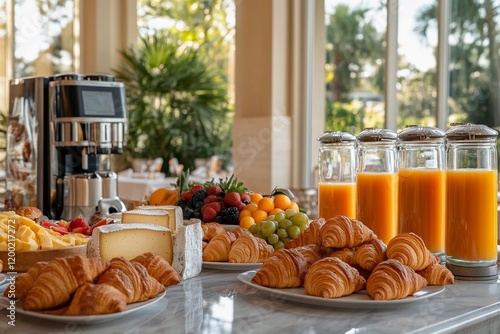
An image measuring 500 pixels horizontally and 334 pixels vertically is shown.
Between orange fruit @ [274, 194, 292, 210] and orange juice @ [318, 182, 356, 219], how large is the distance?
21cm

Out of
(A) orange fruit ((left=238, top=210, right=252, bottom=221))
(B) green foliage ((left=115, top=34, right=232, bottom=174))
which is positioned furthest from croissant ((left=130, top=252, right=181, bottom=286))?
(B) green foliage ((left=115, top=34, right=232, bottom=174))

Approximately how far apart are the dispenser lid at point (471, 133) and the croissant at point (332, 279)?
16.3 inches

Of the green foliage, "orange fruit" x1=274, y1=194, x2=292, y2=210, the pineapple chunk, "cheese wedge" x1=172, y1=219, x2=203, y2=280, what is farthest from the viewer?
the green foliage

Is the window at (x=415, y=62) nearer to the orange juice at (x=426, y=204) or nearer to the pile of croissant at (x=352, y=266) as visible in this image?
the orange juice at (x=426, y=204)

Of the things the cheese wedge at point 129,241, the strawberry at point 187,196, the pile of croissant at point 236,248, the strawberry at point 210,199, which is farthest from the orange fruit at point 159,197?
the cheese wedge at point 129,241

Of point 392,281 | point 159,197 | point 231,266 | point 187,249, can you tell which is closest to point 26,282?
point 187,249

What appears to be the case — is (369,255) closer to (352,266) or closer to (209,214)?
(352,266)

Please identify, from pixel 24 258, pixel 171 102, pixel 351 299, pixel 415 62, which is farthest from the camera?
pixel 171 102

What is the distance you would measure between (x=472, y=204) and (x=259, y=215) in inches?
24.2

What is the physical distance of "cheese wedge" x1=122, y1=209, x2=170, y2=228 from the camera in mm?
1619

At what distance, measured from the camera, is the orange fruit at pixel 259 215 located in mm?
1897

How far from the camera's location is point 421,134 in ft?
5.09

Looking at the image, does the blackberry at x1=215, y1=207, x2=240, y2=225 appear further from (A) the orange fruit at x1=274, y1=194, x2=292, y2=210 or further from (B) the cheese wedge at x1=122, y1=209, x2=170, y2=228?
(B) the cheese wedge at x1=122, y1=209, x2=170, y2=228

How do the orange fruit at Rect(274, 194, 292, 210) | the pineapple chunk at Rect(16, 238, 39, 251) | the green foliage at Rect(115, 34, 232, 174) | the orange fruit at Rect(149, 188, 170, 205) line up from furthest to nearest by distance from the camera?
1. the green foliage at Rect(115, 34, 232, 174)
2. the orange fruit at Rect(149, 188, 170, 205)
3. the orange fruit at Rect(274, 194, 292, 210)
4. the pineapple chunk at Rect(16, 238, 39, 251)
